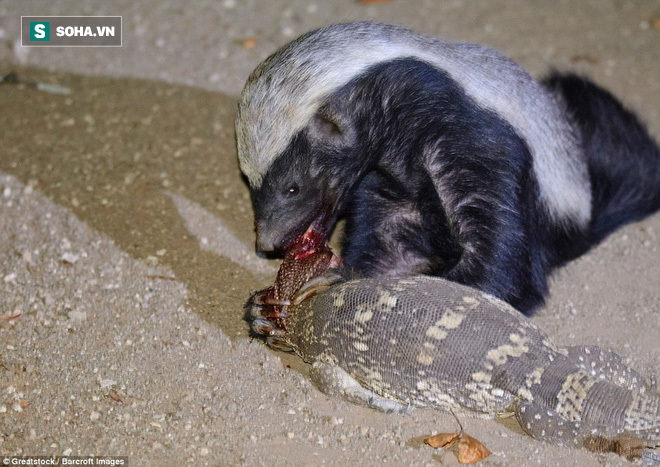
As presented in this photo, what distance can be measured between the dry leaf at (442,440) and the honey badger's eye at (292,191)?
1.35 metres

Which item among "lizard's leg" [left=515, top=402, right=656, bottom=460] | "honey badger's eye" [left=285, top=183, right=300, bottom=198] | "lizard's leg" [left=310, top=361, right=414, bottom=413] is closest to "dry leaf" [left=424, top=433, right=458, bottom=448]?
"lizard's leg" [left=310, top=361, right=414, bottom=413]

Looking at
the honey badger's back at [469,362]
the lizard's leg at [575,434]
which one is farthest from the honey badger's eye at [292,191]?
the lizard's leg at [575,434]

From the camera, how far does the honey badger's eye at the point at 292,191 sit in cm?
402

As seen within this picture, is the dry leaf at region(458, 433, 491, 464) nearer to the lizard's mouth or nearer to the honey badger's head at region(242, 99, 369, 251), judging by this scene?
the lizard's mouth

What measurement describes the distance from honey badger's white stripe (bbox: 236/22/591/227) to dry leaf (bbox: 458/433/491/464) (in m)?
1.45

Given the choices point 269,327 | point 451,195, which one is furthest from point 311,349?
point 451,195

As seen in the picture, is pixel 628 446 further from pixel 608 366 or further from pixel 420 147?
pixel 420 147

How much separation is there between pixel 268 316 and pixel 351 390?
→ 1.82ft

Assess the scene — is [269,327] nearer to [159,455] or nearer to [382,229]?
[159,455]

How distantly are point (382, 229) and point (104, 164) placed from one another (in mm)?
1957

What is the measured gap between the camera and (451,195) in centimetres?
411

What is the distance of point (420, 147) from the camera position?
4.11m

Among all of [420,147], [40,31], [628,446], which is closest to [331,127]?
[420,147]

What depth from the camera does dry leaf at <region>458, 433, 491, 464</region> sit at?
11.6 feet
